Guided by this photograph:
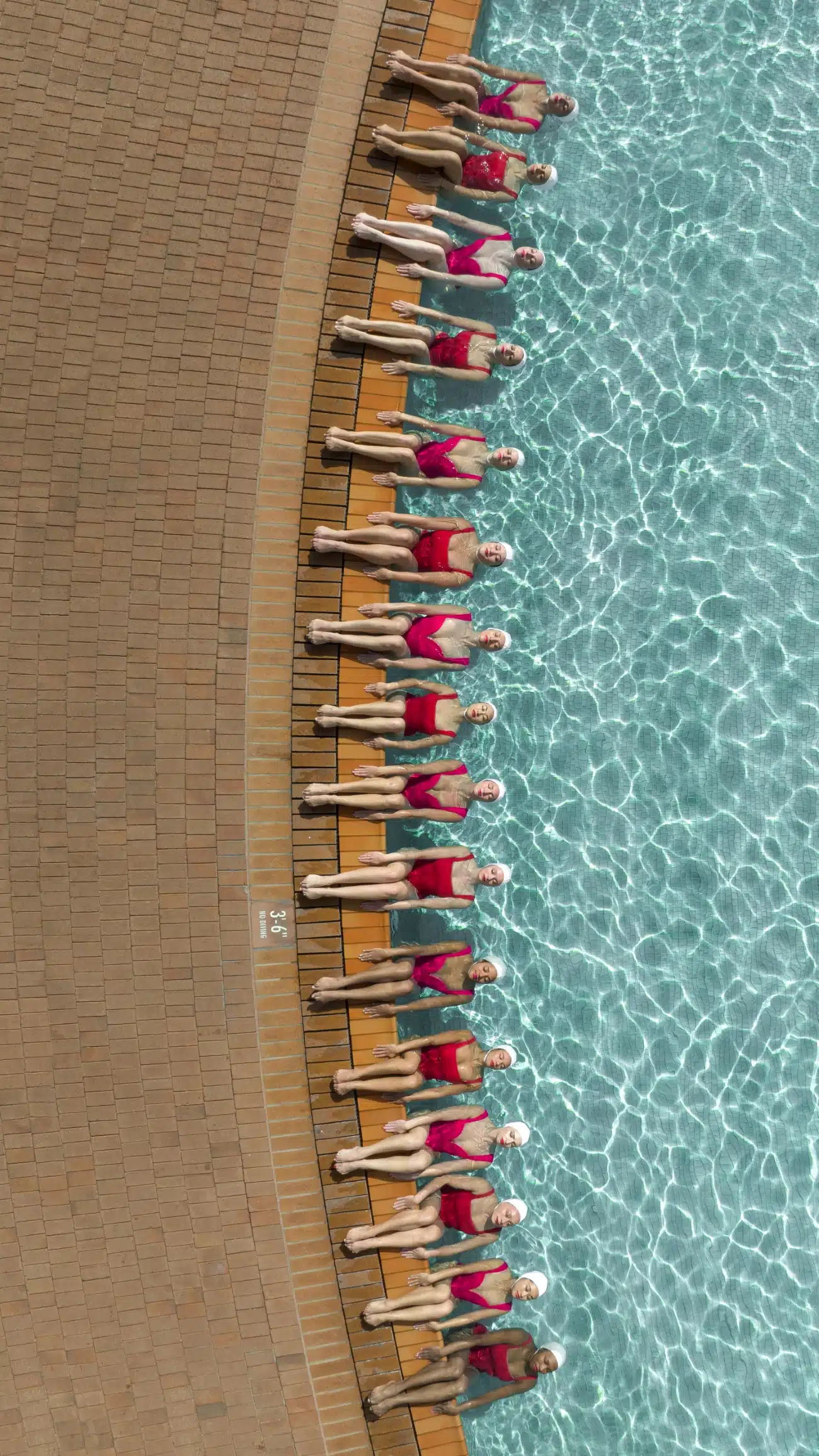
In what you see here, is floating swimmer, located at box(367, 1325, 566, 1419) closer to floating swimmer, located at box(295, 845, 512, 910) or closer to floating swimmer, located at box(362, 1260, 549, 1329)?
floating swimmer, located at box(362, 1260, 549, 1329)

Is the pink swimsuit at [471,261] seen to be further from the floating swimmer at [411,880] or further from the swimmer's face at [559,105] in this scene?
the floating swimmer at [411,880]

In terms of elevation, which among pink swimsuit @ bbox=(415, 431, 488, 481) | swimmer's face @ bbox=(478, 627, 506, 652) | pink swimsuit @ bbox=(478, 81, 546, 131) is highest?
pink swimsuit @ bbox=(478, 81, 546, 131)

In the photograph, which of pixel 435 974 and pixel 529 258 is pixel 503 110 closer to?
pixel 529 258

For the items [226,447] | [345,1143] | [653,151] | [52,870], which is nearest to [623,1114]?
[345,1143]

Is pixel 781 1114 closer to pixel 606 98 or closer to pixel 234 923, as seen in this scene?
pixel 234 923

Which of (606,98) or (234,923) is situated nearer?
(234,923)

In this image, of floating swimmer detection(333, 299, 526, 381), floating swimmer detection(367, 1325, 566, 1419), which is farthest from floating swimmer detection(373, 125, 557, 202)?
floating swimmer detection(367, 1325, 566, 1419)
